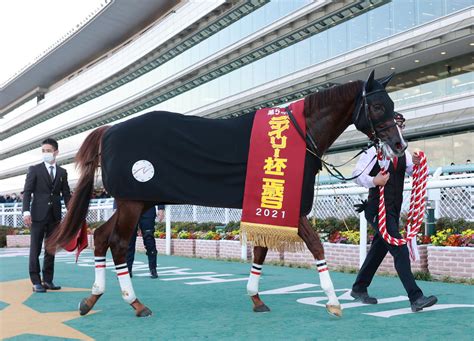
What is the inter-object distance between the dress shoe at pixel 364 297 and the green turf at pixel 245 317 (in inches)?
3.6

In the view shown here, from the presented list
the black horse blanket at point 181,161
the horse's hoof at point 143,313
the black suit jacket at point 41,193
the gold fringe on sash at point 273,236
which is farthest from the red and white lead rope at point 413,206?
the black suit jacket at point 41,193

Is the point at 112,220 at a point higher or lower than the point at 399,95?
lower

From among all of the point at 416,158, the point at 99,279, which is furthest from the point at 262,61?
the point at 99,279

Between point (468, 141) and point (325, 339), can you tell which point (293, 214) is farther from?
point (468, 141)

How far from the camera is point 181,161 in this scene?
4289mm

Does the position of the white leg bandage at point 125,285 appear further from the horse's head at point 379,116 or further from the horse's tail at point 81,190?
the horse's head at point 379,116

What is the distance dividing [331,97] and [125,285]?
2280 millimetres

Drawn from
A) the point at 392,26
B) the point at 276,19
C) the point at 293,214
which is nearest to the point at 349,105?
the point at 293,214

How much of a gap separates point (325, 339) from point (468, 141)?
61.1 feet

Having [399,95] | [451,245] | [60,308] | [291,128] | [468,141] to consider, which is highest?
[399,95]

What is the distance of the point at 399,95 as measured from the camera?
69.5ft

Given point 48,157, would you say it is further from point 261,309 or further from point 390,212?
point 390,212

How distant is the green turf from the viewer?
3428mm

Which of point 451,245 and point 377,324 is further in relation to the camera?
point 451,245
